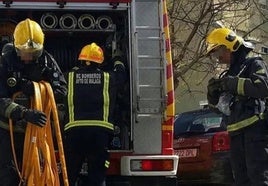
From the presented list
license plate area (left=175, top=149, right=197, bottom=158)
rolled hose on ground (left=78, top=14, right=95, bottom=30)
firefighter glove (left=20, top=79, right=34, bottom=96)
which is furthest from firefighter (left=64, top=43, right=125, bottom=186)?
license plate area (left=175, top=149, right=197, bottom=158)

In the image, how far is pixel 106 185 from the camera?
262 inches

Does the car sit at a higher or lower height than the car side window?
lower

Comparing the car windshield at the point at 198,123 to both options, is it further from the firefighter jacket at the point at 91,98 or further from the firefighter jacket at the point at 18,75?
the firefighter jacket at the point at 18,75

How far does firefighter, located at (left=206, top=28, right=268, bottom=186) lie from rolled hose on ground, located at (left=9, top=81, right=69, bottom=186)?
1582 mm

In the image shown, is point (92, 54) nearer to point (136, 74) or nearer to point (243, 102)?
point (136, 74)

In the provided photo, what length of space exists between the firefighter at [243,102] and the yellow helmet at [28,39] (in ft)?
5.45

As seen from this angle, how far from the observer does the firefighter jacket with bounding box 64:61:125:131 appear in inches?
246

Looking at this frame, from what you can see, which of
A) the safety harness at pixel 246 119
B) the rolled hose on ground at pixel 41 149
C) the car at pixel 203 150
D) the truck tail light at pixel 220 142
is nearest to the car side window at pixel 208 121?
the car at pixel 203 150

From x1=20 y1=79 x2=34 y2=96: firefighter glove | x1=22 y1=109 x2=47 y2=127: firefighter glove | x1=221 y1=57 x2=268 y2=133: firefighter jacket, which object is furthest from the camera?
x1=221 y1=57 x2=268 y2=133: firefighter jacket

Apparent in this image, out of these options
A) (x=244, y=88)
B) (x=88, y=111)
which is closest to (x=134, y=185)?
(x=88, y=111)

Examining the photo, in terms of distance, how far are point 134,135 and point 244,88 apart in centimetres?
113

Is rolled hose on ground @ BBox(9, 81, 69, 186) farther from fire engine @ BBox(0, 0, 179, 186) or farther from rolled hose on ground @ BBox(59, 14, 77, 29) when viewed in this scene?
rolled hose on ground @ BBox(59, 14, 77, 29)

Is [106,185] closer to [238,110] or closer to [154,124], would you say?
[154,124]

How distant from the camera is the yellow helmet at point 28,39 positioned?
5730 millimetres
